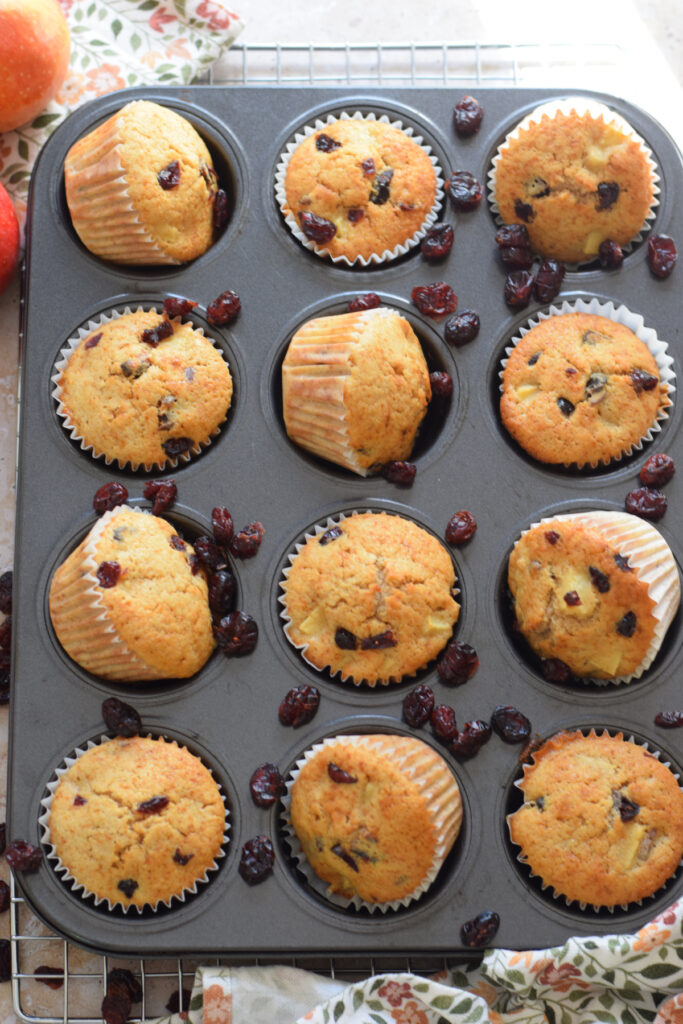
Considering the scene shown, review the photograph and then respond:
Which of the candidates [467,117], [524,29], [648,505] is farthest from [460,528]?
[524,29]

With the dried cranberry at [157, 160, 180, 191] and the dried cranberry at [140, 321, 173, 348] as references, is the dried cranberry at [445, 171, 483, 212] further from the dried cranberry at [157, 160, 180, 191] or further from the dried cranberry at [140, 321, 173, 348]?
the dried cranberry at [140, 321, 173, 348]

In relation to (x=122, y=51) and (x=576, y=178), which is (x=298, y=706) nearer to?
(x=576, y=178)

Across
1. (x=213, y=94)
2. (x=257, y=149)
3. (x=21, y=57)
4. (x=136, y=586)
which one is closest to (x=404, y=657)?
(x=136, y=586)

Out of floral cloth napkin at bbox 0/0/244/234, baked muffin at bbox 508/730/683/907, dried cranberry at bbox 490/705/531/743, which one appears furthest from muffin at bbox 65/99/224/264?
baked muffin at bbox 508/730/683/907

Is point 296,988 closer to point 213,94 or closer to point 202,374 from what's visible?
point 202,374

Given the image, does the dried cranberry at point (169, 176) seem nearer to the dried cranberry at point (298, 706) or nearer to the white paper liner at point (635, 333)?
the white paper liner at point (635, 333)

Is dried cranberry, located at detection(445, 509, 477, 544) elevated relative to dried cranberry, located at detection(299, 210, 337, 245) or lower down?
lower down

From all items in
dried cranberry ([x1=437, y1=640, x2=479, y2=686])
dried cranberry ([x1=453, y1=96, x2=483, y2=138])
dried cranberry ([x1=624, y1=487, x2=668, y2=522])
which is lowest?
dried cranberry ([x1=437, y1=640, x2=479, y2=686])
